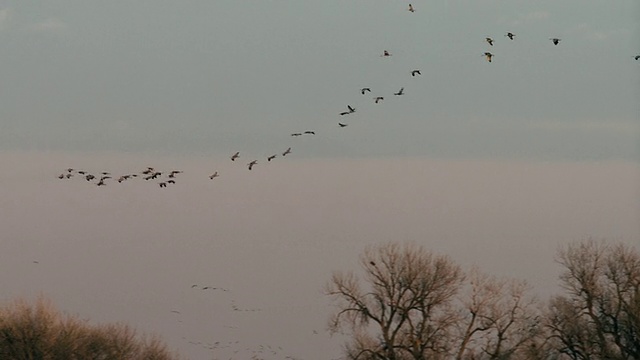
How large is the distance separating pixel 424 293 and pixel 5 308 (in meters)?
23.8

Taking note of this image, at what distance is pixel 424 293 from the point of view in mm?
62094

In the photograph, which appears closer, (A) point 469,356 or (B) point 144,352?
(A) point 469,356

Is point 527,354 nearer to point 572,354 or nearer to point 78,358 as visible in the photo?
point 572,354

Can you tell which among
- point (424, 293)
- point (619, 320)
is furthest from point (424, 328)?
point (619, 320)

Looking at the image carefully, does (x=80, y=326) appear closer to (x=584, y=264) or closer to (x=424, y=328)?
(x=424, y=328)

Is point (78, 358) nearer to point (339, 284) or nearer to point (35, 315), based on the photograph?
point (35, 315)

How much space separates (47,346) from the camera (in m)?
60.6

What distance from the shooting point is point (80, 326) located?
63906mm

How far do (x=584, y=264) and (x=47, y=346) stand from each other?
30.9 meters

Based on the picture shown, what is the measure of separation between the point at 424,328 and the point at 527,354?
588cm

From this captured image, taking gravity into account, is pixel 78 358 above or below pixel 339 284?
below

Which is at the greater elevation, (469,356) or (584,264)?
(584,264)

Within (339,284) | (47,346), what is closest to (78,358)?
(47,346)

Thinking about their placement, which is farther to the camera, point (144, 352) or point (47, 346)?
point (144, 352)
